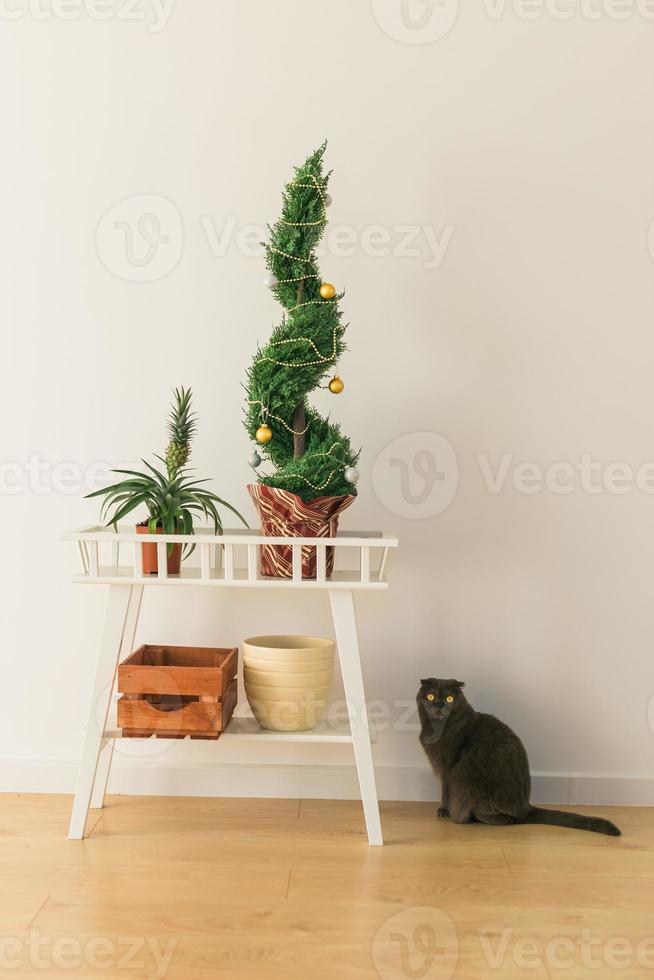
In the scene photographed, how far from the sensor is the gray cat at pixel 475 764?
1800mm

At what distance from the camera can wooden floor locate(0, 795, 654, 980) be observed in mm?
1324

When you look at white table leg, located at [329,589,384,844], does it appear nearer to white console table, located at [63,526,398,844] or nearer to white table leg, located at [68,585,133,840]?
white console table, located at [63,526,398,844]

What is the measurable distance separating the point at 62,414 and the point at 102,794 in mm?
781

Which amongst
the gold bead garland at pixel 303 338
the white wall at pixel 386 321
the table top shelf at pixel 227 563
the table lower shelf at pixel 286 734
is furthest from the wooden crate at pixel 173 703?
the gold bead garland at pixel 303 338

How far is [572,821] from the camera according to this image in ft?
5.91

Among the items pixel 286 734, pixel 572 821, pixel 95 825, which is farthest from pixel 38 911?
pixel 572 821

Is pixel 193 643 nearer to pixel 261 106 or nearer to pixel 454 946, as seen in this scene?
pixel 454 946

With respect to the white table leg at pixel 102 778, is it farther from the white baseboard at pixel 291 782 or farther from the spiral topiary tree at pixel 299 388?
the spiral topiary tree at pixel 299 388

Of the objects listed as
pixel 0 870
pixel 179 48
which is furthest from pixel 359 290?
pixel 0 870

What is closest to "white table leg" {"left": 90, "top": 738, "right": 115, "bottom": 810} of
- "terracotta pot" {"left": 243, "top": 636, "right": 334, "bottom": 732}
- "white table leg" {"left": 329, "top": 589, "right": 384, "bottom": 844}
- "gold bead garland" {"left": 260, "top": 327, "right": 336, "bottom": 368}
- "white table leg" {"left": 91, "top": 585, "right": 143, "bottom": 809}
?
"white table leg" {"left": 91, "top": 585, "right": 143, "bottom": 809}

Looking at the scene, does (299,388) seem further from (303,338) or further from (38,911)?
(38,911)

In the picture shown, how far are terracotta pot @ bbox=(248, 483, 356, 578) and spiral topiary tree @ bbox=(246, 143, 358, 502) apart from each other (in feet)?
0.07

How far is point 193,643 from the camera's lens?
199 centimetres

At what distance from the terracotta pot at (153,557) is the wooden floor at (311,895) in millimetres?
497
